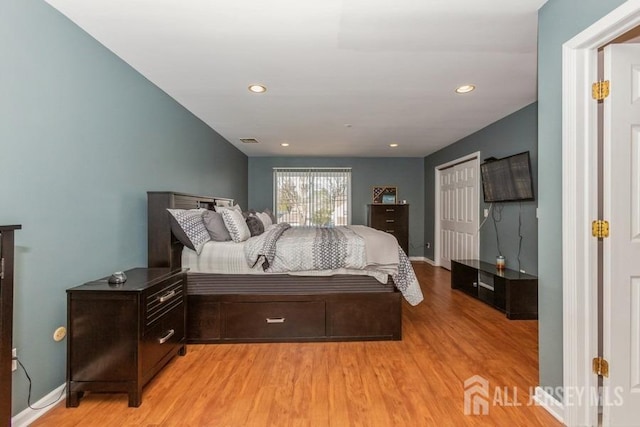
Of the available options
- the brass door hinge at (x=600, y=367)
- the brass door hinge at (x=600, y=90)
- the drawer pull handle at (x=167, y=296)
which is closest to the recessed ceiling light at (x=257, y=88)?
the drawer pull handle at (x=167, y=296)

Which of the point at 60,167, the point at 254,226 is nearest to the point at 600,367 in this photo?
the point at 254,226

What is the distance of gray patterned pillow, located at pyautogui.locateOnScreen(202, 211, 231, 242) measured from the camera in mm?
2744

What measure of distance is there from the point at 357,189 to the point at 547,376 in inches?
210

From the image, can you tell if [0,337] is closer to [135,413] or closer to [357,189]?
[135,413]

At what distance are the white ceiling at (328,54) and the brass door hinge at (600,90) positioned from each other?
676 mm

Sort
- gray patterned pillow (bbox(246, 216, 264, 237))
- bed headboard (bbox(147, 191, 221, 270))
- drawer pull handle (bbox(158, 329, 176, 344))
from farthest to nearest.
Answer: gray patterned pillow (bbox(246, 216, 264, 237)) → bed headboard (bbox(147, 191, 221, 270)) → drawer pull handle (bbox(158, 329, 176, 344))

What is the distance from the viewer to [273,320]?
262cm

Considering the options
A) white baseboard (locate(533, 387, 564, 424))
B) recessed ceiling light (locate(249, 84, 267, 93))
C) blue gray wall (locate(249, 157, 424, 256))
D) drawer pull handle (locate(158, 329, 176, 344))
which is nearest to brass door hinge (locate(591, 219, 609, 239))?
white baseboard (locate(533, 387, 564, 424))

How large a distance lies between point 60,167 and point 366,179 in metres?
5.69

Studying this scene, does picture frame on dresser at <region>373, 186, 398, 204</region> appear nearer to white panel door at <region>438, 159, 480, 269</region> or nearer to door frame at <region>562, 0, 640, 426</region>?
white panel door at <region>438, 159, 480, 269</region>

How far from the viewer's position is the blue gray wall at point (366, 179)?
6.74 m

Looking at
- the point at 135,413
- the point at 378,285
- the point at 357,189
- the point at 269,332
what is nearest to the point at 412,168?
the point at 357,189

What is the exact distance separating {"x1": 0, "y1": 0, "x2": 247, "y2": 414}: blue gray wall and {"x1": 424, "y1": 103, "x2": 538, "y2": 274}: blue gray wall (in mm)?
4139

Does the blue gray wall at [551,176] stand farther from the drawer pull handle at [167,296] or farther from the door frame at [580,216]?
the drawer pull handle at [167,296]
